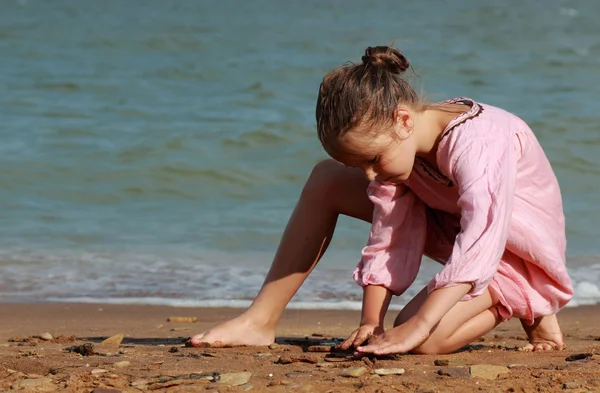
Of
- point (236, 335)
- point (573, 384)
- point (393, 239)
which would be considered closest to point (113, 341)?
point (236, 335)

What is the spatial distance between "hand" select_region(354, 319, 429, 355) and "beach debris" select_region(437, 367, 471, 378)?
91 millimetres

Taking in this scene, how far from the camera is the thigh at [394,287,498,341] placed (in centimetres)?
251

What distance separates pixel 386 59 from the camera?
2.41 metres

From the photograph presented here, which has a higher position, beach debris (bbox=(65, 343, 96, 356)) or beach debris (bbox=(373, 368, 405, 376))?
beach debris (bbox=(373, 368, 405, 376))

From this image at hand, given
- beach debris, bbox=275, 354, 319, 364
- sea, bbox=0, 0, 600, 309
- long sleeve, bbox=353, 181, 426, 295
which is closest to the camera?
beach debris, bbox=275, 354, 319, 364

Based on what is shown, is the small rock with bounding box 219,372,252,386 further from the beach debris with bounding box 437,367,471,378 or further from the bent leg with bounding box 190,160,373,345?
the bent leg with bounding box 190,160,373,345

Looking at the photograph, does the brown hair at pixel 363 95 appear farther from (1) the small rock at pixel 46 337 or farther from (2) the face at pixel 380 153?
(1) the small rock at pixel 46 337

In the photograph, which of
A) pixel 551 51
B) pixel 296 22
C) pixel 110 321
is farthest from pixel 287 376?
pixel 296 22

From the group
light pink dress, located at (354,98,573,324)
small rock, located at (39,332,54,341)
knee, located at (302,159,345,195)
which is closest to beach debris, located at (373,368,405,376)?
light pink dress, located at (354,98,573,324)

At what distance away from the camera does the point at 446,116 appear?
251 cm

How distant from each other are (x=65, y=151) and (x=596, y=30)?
8.31 metres

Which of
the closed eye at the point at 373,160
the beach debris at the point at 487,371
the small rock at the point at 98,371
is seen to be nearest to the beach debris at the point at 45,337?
the small rock at the point at 98,371

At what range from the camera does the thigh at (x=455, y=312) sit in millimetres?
2506

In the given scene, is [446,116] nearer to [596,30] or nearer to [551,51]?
[551,51]
